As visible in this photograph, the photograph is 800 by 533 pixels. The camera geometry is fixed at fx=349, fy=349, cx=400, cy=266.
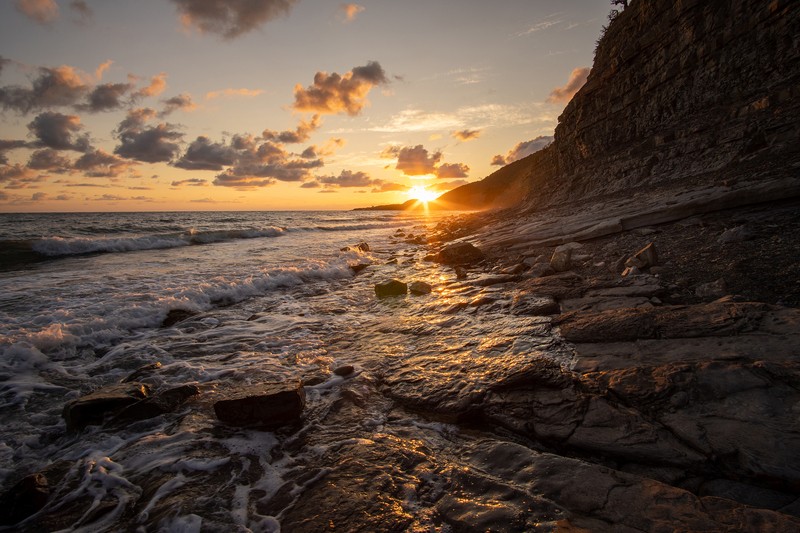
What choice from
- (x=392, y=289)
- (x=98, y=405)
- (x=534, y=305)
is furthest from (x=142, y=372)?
(x=534, y=305)

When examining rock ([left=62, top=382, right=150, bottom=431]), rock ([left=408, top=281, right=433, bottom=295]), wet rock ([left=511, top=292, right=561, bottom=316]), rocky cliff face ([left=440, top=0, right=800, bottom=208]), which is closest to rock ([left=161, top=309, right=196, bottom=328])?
rock ([left=62, top=382, right=150, bottom=431])

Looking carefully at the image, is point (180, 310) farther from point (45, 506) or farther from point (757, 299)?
point (757, 299)

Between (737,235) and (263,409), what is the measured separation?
26.8 ft

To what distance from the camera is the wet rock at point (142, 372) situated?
492 cm

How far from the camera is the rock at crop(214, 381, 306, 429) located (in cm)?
374

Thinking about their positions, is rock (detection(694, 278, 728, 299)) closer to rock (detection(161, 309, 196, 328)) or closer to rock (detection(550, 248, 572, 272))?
rock (detection(550, 248, 572, 272))

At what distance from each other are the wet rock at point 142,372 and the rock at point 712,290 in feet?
26.1

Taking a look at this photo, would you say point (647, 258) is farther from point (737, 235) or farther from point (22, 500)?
point (22, 500)

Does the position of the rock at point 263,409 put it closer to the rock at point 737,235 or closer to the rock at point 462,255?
the rock at point 737,235

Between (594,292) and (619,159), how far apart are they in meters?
17.4

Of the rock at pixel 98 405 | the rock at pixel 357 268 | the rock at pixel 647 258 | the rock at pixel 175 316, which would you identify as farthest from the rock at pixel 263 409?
the rock at pixel 357 268

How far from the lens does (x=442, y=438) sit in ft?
10.6

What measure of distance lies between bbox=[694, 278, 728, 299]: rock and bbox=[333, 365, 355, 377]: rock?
5003 millimetres

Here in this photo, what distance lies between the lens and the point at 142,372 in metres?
5.07
